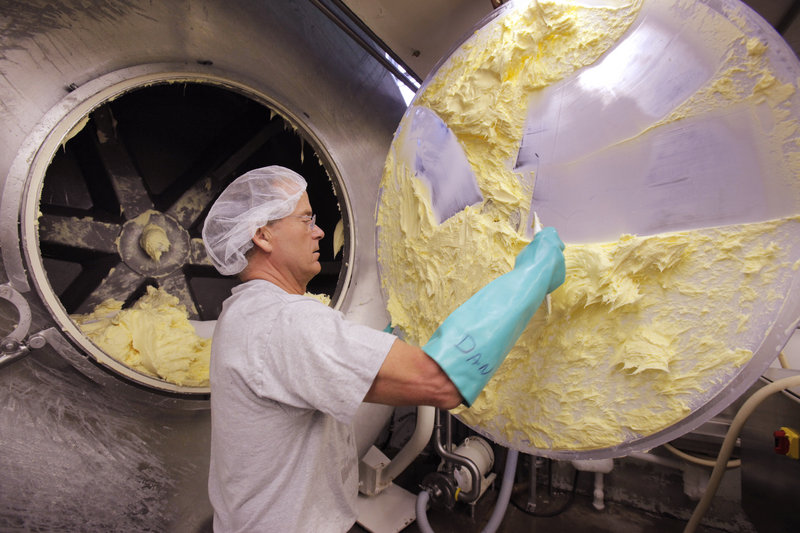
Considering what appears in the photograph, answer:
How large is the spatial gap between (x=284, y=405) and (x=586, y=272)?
61cm

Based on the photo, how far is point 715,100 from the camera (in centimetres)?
62

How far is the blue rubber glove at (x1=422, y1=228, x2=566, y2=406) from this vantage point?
601 millimetres

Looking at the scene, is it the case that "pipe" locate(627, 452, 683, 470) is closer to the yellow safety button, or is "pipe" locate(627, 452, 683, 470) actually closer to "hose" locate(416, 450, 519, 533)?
"hose" locate(416, 450, 519, 533)

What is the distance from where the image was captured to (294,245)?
88 cm

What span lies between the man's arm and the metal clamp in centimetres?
74

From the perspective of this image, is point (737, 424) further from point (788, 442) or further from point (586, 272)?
point (586, 272)

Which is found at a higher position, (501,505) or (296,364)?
(296,364)

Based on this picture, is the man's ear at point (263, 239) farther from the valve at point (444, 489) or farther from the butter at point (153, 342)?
the valve at point (444, 489)

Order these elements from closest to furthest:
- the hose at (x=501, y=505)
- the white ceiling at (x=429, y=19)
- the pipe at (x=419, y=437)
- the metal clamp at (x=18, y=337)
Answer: the metal clamp at (x=18, y=337) < the white ceiling at (x=429, y=19) < the hose at (x=501, y=505) < the pipe at (x=419, y=437)

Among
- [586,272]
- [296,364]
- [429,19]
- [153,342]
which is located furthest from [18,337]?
[429,19]

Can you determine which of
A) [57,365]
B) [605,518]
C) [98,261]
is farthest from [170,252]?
[605,518]

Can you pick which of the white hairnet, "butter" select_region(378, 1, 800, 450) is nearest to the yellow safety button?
"butter" select_region(378, 1, 800, 450)

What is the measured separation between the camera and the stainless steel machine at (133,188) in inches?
31.9

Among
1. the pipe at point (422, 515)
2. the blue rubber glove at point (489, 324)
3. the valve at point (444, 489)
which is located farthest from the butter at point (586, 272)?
the valve at point (444, 489)
